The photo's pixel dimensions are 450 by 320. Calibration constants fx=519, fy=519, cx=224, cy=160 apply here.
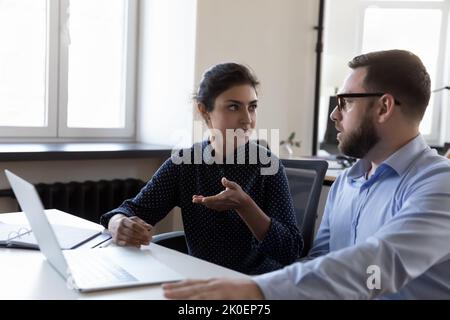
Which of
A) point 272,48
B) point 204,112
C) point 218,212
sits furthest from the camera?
point 272,48

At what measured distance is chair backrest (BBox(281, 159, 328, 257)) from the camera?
186cm

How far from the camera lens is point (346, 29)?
4.10 meters

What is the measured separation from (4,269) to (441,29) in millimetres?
3879

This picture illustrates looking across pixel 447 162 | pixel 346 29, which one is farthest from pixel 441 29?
pixel 447 162

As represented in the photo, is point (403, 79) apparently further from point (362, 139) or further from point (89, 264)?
point (89, 264)

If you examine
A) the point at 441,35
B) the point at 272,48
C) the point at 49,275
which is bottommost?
the point at 49,275

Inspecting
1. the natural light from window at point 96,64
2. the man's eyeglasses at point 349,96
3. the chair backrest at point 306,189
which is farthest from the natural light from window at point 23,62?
the man's eyeglasses at point 349,96

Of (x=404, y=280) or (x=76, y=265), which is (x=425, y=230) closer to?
(x=404, y=280)

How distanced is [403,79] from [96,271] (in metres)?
0.86

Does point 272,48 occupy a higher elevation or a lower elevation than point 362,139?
higher

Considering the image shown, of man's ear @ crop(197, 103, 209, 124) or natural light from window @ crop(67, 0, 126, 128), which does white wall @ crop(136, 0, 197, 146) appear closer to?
natural light from window @ crop(67, 0, 126, 128)

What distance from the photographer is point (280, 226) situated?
151cm

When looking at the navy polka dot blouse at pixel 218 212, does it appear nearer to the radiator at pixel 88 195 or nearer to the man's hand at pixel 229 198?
the man's hand at pixel 229 198

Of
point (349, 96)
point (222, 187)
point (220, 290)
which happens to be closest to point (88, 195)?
point (222, 187)
